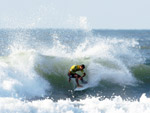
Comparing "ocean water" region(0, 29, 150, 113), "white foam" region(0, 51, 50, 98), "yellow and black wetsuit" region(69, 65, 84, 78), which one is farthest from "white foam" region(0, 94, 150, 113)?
"yellow and black wetsuit" region(69, 65, 84, 78)

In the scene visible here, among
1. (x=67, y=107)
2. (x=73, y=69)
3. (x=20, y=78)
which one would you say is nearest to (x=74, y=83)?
(x=73, y=69)

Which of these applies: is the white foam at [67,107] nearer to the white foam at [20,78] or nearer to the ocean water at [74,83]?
the ocean water at [74,83]

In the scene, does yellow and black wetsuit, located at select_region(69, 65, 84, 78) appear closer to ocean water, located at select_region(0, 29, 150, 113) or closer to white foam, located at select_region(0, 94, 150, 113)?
ocean water, located at select_region(0, 29, 150, 113)

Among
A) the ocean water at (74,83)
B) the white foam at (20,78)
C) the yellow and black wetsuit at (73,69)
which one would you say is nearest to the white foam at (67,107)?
the ocean water at (74,83)

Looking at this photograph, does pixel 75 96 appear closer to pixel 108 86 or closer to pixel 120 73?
pixel 108 86

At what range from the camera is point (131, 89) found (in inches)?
532

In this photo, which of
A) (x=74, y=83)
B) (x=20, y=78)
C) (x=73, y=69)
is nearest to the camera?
(x=20, y=78)

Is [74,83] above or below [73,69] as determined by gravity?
below

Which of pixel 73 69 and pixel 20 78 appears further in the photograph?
pixel 73 69

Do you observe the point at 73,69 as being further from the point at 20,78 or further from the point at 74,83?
the point at 20,78

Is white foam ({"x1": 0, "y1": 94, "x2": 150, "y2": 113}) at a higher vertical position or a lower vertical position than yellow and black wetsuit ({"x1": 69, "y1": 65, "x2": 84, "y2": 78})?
lower

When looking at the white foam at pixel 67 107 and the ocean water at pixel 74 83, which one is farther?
the ocean water at pixel 74 83

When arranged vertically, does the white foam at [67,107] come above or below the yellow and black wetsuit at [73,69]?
below

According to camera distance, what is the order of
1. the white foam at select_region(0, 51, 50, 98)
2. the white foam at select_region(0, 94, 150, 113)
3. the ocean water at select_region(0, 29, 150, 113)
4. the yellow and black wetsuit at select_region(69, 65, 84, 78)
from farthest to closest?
1. the yellow and black wetsuit at select_region(69, 65, 84, 78)
2. the white foam at select_region(0, 51, 50, 98)
3. the ocean water at select_region(0, 29, 150, 113)
4. the white foam at select_region(0, 94, 150, 113)
